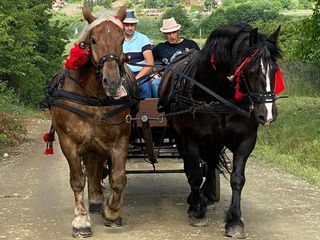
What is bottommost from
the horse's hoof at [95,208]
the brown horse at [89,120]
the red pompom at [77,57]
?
the horse's hoof at [95,208]

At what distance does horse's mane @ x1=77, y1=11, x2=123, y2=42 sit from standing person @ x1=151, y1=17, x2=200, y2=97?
1945 millimetres

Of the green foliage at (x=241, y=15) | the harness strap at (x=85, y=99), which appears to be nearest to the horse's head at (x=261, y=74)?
the harness strap at (x=85, y=99)

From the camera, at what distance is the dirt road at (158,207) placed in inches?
260

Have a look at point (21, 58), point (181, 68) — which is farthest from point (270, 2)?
point (181, 68)

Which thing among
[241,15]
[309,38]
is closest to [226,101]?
[309,38]

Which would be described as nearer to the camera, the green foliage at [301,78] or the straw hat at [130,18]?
the straw hat at [130,18]

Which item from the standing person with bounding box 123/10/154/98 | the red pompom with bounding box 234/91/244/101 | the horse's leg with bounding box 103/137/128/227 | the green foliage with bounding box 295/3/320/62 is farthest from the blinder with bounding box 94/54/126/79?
the green foliage with bounding box 295/3/320/62

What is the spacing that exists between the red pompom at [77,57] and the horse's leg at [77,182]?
0.70 meters

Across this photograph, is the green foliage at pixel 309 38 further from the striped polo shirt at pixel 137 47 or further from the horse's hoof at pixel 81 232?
the horse's hoof at pixel 81 232

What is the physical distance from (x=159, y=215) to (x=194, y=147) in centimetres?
110

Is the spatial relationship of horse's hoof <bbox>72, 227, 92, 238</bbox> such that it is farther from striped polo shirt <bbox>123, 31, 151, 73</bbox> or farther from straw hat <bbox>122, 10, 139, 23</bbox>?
straw hat <bbox>122, 10, 139, 23</bbox>

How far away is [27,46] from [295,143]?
1043cm

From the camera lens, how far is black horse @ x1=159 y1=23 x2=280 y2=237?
19.1 feet

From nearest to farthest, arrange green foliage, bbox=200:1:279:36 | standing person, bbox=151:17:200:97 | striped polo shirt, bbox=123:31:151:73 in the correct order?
striped polo shirt, bbox=123:31:151:73, standing person, bbox=151:17:200:97, green foliage, bbox=200:1:279:36
